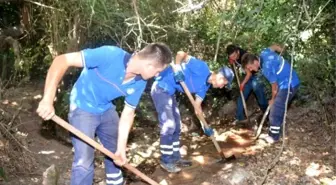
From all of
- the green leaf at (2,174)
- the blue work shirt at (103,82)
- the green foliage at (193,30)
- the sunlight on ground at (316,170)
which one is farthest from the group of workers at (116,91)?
the sunlight on ground at (316,170)

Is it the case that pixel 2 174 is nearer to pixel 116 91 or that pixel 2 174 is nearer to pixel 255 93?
pixel 116 91

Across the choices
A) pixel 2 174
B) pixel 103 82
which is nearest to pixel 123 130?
pixel 103 82

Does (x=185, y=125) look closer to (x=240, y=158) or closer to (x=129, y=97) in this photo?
(x=240, y=158)

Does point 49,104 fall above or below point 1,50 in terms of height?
above

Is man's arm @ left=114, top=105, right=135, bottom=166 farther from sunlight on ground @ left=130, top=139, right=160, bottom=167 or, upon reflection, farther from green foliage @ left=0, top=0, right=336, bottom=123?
sunlight on ground @ left=130, top=139, right=160, bottom=167

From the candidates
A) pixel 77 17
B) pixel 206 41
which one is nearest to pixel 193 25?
pixel 206 41

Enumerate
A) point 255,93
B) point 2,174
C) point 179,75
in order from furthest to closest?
point 255,93
point 179,75
point 2,174

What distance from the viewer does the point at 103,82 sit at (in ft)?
11.3

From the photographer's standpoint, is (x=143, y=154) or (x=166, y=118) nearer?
(x=166, y=118)

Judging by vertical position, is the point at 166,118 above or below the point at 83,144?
below

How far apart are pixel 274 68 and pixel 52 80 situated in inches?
142

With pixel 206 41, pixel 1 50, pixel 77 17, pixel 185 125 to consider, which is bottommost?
pixel 185 125

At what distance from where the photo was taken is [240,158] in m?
5.52

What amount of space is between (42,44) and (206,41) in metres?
3.27
